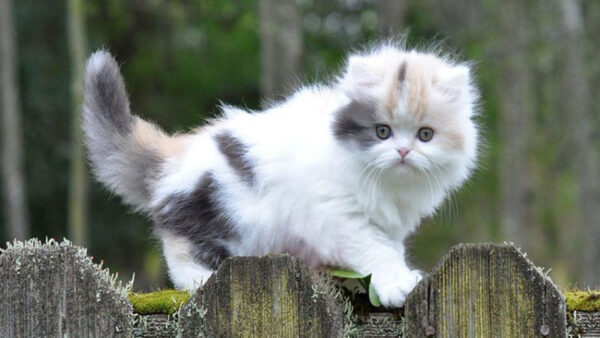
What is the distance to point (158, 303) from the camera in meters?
2.47

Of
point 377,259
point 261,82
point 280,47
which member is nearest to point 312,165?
point 377,259

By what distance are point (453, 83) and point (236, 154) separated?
3.08ft

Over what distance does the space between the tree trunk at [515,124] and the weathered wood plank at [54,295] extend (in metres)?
10.5

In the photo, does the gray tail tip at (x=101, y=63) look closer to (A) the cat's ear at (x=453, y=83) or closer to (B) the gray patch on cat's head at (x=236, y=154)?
(B) the gray patch on cat's head at (x=236, y=154)

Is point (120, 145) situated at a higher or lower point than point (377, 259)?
higher

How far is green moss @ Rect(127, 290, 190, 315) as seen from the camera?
Result: 96.7 inches

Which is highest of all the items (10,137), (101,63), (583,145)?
(10,137)

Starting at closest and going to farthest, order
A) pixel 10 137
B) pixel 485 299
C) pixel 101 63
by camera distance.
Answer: pixel 485 299, pixel 101 63, pixel 10 137

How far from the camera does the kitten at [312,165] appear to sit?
11.0 feet

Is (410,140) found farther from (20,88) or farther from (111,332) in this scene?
(20,88)

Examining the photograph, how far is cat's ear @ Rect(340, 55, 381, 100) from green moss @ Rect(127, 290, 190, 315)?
1292 mm

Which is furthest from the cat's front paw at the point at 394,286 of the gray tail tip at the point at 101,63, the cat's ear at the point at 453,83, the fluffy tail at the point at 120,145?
the gray tail tip at the point at 101,63

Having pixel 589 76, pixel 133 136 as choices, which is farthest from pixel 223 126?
pixel 589 76

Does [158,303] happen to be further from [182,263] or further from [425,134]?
[425,134]
